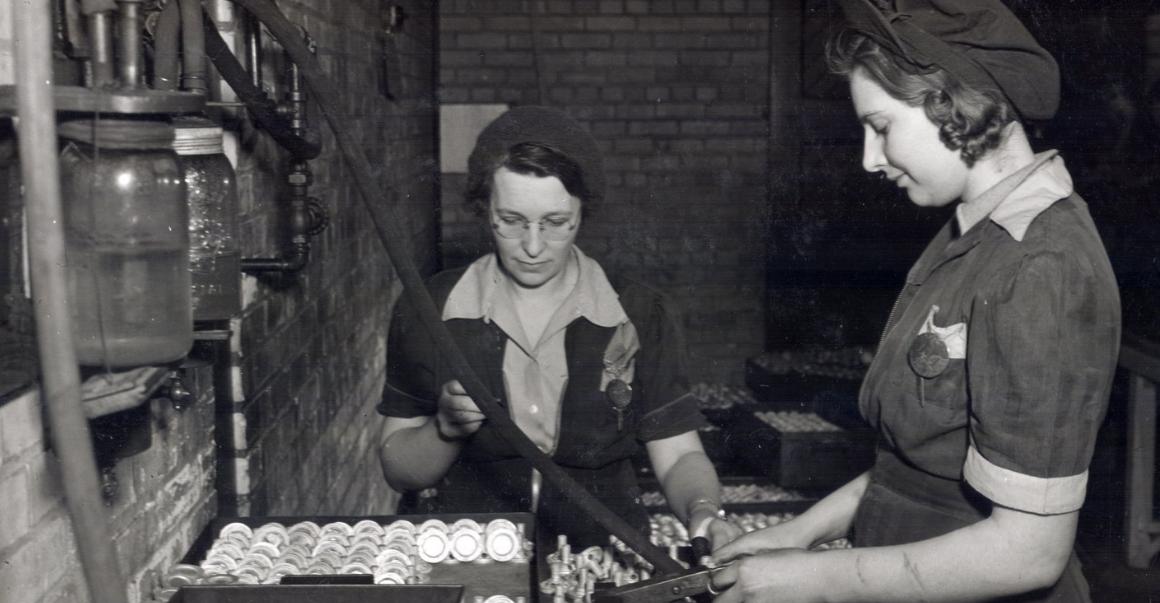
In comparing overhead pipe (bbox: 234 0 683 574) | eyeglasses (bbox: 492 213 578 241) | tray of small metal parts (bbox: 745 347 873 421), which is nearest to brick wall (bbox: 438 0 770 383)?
tray of small metal parts (bbox: 745 347 873 421)

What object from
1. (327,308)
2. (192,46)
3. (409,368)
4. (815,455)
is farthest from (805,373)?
(192,46)

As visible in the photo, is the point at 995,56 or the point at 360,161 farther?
the point at 995,56

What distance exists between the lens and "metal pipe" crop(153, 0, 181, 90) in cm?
128

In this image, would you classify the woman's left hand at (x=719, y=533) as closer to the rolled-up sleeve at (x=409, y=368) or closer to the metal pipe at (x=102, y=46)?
the rolled-up sleeve at (x=409, y=368)

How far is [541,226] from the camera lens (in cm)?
232

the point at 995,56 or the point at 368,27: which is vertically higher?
the point at 368,27

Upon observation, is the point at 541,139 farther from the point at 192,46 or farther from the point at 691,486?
the point at 192,46

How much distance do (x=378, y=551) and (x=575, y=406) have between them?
30.4 inches

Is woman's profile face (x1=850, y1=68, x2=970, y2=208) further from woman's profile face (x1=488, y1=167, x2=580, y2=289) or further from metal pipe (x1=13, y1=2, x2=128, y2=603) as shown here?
metal pipe (x1=13, y1=2, x2=128, y2=603)

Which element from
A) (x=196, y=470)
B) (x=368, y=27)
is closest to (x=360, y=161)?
(x=196, y=470)

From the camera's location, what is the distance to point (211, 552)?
5.67 feet

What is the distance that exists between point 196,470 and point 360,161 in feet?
2.81

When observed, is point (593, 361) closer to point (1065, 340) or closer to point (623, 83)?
point (1065, 340)

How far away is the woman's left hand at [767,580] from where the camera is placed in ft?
5.43
